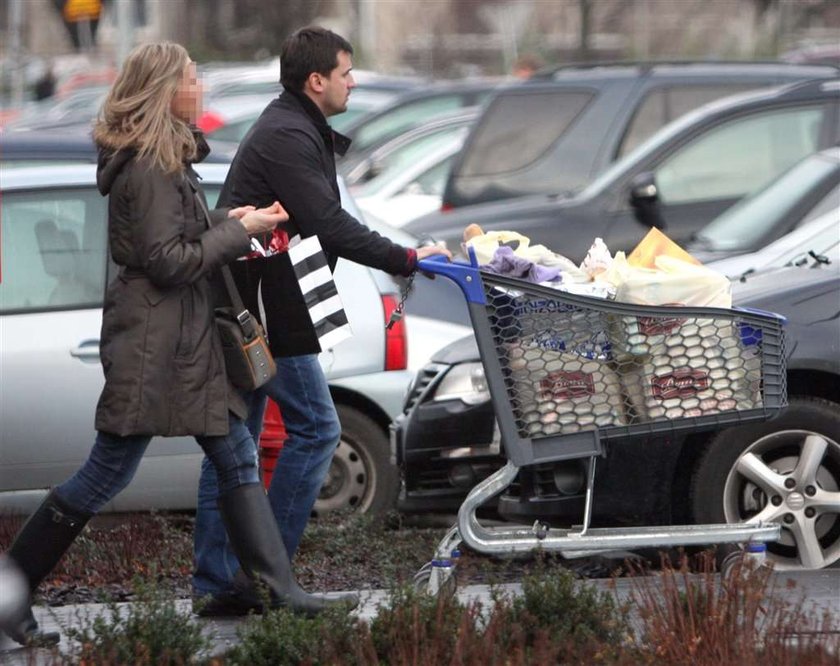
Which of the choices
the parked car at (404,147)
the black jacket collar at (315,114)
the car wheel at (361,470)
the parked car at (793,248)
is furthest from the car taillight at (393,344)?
the parked car at (404,147)

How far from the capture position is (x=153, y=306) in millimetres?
5184

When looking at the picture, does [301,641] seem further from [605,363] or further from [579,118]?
[579,118]

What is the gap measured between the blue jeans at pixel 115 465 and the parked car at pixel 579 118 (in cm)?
777

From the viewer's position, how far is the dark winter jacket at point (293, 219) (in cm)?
545

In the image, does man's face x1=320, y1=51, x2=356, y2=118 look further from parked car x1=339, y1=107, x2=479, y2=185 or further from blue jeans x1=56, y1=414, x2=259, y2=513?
parked car x1=339, y1=107, x2=479, y2=185

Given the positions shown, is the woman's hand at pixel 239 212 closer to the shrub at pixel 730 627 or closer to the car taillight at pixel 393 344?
the shrub at pixel 730 627

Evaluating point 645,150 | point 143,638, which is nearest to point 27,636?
point 143,638

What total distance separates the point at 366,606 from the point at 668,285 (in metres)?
1.43

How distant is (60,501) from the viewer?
5.27m

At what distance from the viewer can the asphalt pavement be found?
5020mm

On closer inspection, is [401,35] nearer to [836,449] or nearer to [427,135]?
[427,135]

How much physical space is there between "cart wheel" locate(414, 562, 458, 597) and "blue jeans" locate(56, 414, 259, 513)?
63 centimetres

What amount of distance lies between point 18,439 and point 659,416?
9.68 ft

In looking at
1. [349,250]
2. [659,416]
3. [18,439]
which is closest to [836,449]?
[659,416]
